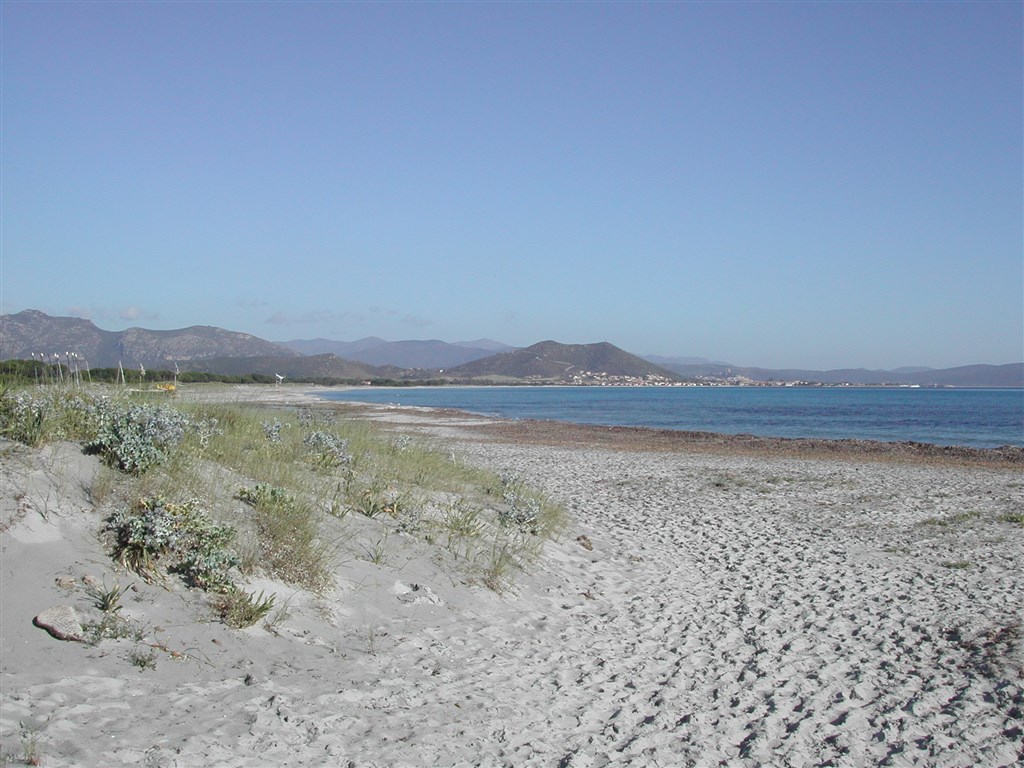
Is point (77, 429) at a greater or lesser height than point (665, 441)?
greater

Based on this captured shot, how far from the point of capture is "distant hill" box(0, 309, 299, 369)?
12.4 m

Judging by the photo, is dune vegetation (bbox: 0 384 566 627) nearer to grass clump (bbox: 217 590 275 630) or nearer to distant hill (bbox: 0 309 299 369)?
grass clump (bbox: 217 590 275 630)

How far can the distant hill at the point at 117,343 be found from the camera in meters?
12.4

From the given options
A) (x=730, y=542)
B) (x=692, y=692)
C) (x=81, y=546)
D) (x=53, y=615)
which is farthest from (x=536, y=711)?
(x=730, y=542)

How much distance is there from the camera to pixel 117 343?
4297cm

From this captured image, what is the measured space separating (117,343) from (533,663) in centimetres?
4336

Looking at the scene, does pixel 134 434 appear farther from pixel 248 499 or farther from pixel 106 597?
pixel 106 597

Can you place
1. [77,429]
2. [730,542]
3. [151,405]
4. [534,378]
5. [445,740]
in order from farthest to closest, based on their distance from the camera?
[534,378]
[730,542]
[151,405]
[77,429]
[445,740]

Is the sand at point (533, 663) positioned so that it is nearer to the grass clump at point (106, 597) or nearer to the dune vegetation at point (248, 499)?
the grass clump at point (106, 597)

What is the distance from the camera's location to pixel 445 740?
4.55 m

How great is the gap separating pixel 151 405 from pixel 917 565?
9092 millimetres

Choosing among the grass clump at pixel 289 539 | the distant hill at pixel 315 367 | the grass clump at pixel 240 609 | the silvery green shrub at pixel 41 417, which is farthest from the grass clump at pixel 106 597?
the distant hill at pixel 315 367

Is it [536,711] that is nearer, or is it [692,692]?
[536,711]

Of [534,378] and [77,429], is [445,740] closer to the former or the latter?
[77,429]
